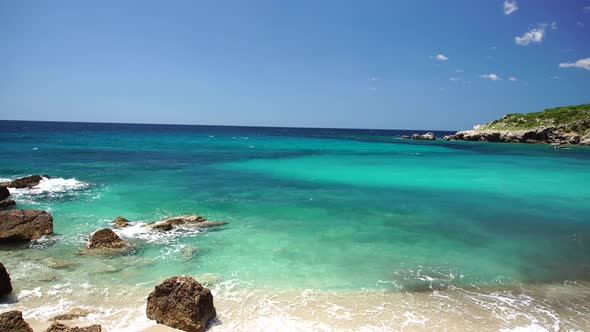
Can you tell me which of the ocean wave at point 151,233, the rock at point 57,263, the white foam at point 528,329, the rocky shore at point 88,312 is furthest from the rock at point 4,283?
the white foam at point 528,329

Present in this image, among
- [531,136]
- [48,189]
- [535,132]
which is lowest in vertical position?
[48,189]

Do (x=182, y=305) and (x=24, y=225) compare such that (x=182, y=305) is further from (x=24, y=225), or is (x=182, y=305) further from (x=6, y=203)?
(x=6, y=203)

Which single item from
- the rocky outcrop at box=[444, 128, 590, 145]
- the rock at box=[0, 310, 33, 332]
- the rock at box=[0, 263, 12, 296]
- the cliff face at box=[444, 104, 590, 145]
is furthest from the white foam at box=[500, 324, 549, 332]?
the rocky outcrop at box=[444, 128, 590, 145]

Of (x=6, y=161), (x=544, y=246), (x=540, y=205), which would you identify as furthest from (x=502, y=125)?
(x=6, y=161)

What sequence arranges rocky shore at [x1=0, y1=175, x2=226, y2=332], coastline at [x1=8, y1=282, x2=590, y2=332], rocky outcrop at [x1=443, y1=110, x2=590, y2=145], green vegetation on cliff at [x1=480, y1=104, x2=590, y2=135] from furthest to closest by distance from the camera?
green vegetation on cliff at [x1=480, y1=104, x2=590, y2=135], rocky outcrop at [x1=443, y1=110, x2=590, y2=145], coastline at [x1=8, y1=282, x2=590, y2=332], rocky shore at [x1=0, y1=175, x2=226, y2=332]

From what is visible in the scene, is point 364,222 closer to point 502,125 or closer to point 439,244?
point 439,244

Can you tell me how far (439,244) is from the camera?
41.8 ft

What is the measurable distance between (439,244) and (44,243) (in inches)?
→ 523

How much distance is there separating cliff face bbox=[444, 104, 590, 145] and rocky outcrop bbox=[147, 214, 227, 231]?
77.2 meters

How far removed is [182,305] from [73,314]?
2.29 metres

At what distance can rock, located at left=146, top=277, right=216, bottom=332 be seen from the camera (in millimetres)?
6965

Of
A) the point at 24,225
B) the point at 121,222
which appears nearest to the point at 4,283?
the point at 24,225

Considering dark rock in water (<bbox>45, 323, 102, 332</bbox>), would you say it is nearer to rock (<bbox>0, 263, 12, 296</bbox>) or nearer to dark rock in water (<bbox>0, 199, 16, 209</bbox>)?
rock (<bbox>0, 263, 12, 296</bbox>)

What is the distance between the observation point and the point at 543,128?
73.8m
